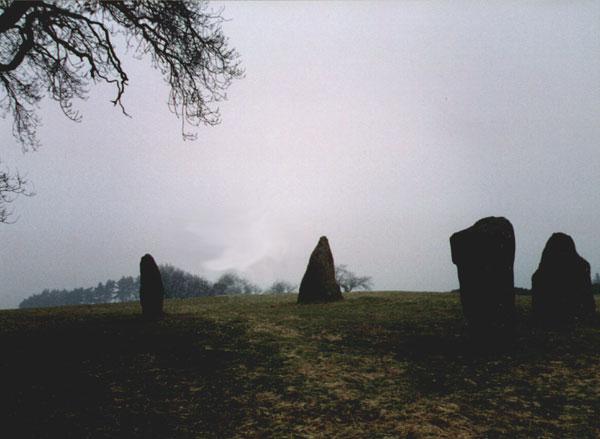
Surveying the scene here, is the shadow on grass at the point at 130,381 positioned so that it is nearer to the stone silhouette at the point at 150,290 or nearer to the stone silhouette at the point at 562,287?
the stone silhouette at the point at 150,290

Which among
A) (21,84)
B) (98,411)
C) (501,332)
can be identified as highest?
(21,84)

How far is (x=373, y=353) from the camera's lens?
7.30m

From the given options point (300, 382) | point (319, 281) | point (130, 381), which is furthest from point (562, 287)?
point (130, 381)

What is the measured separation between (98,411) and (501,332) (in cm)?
660

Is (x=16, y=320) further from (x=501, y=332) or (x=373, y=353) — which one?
(x=501, y=332)

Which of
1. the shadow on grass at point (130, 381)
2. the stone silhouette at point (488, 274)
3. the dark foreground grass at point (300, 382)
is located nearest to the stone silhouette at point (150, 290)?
the dark foreground grass at point (300, 382)

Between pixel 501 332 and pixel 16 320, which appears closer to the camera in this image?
pixel 501 332

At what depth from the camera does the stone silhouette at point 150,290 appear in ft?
38.5

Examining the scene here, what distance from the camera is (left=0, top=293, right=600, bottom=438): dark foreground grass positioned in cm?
450

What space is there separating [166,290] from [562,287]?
4918 centimetres

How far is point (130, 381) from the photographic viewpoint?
6109 mm

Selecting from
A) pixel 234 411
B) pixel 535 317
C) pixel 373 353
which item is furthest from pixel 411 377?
pixel 535 317

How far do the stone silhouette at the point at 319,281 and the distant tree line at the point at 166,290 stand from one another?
1568 inches

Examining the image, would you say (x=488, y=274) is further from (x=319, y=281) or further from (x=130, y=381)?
(x=319, y=281)
